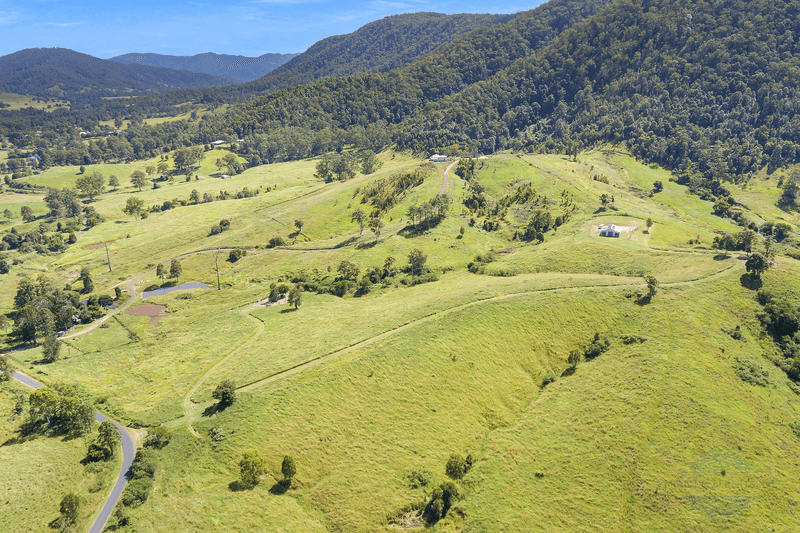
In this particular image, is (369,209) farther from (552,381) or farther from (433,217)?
(552,381)

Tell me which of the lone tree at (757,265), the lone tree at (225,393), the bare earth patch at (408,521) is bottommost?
the bare earth patch at (408,521)

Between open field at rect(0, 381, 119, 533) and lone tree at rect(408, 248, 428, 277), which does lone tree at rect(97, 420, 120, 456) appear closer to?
open field at rect(0, 381, 119, 533)

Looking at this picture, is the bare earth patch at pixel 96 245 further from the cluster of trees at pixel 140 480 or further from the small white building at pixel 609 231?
the small white building at pixel 609 231

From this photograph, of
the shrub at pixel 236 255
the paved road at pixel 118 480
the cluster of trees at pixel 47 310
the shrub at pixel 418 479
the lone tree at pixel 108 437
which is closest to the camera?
the paved road at pixel 118 480

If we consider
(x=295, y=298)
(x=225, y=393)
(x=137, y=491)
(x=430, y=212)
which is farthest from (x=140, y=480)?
(x=430, y=212)

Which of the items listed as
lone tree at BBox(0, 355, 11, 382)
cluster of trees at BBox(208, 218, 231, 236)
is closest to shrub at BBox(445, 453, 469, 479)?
lone tree at BBox(0, 355, 11, 382)

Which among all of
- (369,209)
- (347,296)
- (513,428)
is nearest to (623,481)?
(513,428)

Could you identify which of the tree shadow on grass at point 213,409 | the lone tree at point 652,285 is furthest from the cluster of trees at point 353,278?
the lone tree at point 652,285
